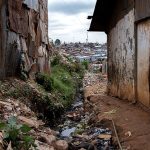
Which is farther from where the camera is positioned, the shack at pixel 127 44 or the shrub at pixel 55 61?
the shrub at pixel 55 61

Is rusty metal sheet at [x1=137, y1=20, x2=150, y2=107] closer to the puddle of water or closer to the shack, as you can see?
the shack

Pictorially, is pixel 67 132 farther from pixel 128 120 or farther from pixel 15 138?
pixel 15 138

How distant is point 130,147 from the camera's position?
703cm

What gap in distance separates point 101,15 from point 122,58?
2523 millimetres

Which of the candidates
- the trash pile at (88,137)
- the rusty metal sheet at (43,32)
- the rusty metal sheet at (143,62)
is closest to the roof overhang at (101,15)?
the rusty metal sheet at (43,32)

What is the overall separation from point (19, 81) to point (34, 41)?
2.58 metres

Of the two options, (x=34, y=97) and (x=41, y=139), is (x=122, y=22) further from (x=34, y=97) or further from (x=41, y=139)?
(x=41, y=139)

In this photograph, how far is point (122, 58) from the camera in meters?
12.5

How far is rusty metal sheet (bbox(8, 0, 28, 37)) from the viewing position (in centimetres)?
1096

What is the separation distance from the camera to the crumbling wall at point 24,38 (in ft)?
35.5

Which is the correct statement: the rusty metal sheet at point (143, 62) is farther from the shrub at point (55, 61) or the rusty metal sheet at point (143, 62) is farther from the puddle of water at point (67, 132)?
the shrub at point (55, 61)

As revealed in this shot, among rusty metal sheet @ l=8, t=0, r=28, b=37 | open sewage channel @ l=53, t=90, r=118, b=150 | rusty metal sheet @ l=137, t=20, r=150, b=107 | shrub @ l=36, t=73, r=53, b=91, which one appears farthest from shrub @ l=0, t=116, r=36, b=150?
shrub @ l=36, t=73, r=53, b=91

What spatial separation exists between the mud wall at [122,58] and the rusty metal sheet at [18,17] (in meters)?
2.95

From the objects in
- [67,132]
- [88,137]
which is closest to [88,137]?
[88,137]
